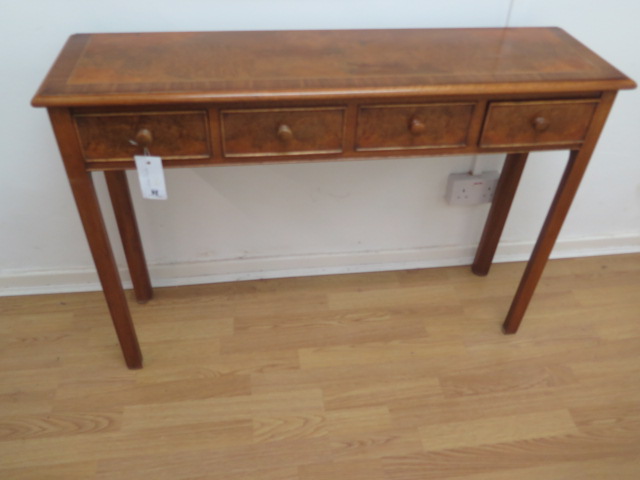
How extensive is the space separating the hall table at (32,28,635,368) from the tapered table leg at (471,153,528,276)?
281 millimetres

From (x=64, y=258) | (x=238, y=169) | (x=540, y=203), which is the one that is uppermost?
(x=238, y=169)

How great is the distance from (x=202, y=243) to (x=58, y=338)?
49 centimetres

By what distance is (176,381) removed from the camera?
1.43 metres

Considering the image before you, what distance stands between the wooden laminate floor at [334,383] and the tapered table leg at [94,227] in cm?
12

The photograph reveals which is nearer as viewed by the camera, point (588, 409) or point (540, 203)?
point (588, 409)

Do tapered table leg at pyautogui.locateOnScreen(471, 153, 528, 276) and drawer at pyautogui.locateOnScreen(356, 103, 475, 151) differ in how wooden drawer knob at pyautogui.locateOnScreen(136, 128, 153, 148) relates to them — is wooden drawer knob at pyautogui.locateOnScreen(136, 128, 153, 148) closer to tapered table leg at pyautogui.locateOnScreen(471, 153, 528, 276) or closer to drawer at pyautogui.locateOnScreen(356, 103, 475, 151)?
drawer at pyautogui.locateOnScreen(356, 103, 475, 151)

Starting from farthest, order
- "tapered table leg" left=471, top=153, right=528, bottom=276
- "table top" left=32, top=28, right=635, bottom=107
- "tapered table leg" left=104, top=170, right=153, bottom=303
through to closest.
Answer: "tapered table leg" left=471, top=153, right=528, bottom=276 < "tapered table leg" left=104, top=170, right=153, bottom=303 < "table top" left=32, top=28, right=635, bottom=107

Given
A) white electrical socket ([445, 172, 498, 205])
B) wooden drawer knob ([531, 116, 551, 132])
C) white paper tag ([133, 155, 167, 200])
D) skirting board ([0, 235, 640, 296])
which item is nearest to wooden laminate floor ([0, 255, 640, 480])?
skirting board ([0, 235, 640, 296])

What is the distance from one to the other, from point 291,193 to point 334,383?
1.81 feet

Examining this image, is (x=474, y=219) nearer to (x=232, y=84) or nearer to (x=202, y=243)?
(x=202, y=243)

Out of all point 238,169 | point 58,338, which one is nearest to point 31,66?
point 238,169

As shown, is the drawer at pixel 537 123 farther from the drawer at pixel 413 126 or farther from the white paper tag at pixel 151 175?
the white paper tag at pixel 151 175

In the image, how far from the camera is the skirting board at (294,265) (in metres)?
1.65

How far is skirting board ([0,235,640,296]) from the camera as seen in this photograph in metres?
1.65
